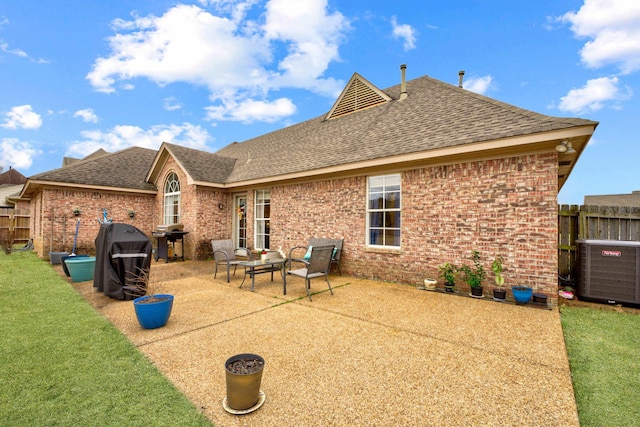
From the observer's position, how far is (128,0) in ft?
27.3

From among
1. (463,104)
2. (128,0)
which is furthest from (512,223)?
(128,0)

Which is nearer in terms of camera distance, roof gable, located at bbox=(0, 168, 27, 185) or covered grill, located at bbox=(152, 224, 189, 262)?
covered grill, located at bbox=(152, 224, 189, 262)

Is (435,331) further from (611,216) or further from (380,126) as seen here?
(380,126)

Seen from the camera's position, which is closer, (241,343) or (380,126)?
(241,343)

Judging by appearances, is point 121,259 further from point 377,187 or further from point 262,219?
point 377,187

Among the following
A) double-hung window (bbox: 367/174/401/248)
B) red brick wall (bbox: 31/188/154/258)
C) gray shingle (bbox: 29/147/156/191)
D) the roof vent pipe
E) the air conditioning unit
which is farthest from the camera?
gray shingle (bbox: 29/147/156/191)

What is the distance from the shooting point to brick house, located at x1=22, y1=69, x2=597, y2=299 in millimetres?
5520

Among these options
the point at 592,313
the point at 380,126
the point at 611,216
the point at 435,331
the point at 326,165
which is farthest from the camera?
the point at 380,126

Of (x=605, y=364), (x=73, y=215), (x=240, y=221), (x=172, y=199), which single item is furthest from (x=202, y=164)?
(x=605, y=364)

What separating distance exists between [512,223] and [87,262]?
1020 cm

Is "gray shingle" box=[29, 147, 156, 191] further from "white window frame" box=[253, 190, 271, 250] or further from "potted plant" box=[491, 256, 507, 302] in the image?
"potted plant" box=[491, 256, 507, 302]

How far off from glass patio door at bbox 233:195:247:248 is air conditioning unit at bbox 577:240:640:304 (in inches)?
412

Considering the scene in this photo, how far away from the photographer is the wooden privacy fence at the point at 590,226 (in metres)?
6.11

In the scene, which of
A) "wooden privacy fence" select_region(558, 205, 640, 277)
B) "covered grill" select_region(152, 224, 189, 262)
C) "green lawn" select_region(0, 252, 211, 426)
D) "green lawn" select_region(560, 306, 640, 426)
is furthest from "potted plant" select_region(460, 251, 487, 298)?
"covered grill" select_region(152, 224, 189, 262)
